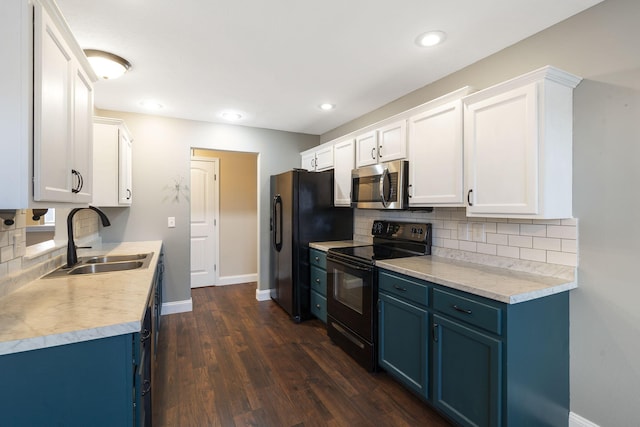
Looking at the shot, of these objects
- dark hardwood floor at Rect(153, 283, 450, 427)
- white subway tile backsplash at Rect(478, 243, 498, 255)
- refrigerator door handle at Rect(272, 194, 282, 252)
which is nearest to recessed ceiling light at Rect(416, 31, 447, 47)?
white subway tile backsplash at Rect(478, 243, 498, 255)

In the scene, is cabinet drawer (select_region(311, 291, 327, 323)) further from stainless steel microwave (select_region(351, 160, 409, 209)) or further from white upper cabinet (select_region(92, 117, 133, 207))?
white upper cabinet (select_region(92, 117, 133, 207))

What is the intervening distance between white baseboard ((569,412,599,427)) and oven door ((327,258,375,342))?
1257mm

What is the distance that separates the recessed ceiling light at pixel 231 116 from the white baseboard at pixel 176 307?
237 centimetres

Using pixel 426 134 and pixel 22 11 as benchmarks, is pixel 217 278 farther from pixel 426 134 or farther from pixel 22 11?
pixel 22 11

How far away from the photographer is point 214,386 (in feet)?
7.57

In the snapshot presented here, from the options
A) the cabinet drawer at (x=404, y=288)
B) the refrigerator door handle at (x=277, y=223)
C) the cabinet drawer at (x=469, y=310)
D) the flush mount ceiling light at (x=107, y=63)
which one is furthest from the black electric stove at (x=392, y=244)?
the flush mount ceiling light at (x=107, y=63)

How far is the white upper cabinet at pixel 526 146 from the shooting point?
168cm

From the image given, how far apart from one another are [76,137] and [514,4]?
7.91 ft

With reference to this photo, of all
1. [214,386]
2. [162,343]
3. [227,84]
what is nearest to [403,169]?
[227,84]

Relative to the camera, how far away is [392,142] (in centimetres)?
274

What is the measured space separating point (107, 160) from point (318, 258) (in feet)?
7.40

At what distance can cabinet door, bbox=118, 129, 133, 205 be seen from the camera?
283 cm

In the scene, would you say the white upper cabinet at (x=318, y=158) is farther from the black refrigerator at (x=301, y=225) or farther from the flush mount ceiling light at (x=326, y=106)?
the flush mount ceiling light at (x=326, y=106)

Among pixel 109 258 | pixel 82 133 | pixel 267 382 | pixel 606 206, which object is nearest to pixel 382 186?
pixel 606 206
